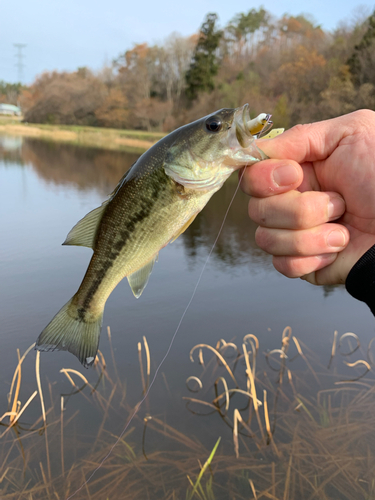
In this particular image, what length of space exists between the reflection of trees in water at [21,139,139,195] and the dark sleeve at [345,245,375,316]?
19.4 metres

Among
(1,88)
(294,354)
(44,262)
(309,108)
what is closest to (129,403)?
(294,354)

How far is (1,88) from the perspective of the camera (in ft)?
482

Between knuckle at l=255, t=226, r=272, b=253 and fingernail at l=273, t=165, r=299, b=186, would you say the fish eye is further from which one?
knuckle at l=255, t=226, r=272, b=253

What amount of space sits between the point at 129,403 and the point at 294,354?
10.5 ft

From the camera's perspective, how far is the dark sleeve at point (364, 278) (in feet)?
8.16

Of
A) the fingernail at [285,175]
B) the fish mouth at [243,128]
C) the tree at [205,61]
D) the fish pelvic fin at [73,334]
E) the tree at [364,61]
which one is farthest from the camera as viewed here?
the tree at [205,61]

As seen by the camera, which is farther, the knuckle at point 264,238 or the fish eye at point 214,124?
the knuckle at point 264,238

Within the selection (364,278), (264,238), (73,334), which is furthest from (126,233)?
(364,278)

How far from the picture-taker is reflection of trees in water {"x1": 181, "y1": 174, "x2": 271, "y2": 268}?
1327 centimetres

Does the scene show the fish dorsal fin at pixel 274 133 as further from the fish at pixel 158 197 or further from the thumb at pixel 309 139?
the fish at pixel 158 197

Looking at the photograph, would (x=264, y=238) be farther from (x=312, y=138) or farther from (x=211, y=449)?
(x=211, y=449)

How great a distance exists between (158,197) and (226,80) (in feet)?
218

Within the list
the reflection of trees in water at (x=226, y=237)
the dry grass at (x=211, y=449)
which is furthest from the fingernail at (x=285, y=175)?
the reflection of trees in water at (x=226, y=237)

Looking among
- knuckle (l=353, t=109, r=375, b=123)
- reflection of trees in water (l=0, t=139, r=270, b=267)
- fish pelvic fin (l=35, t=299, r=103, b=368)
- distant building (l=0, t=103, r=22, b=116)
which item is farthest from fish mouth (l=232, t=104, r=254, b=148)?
distant building (l=0, t=103, r=22, b=116)
